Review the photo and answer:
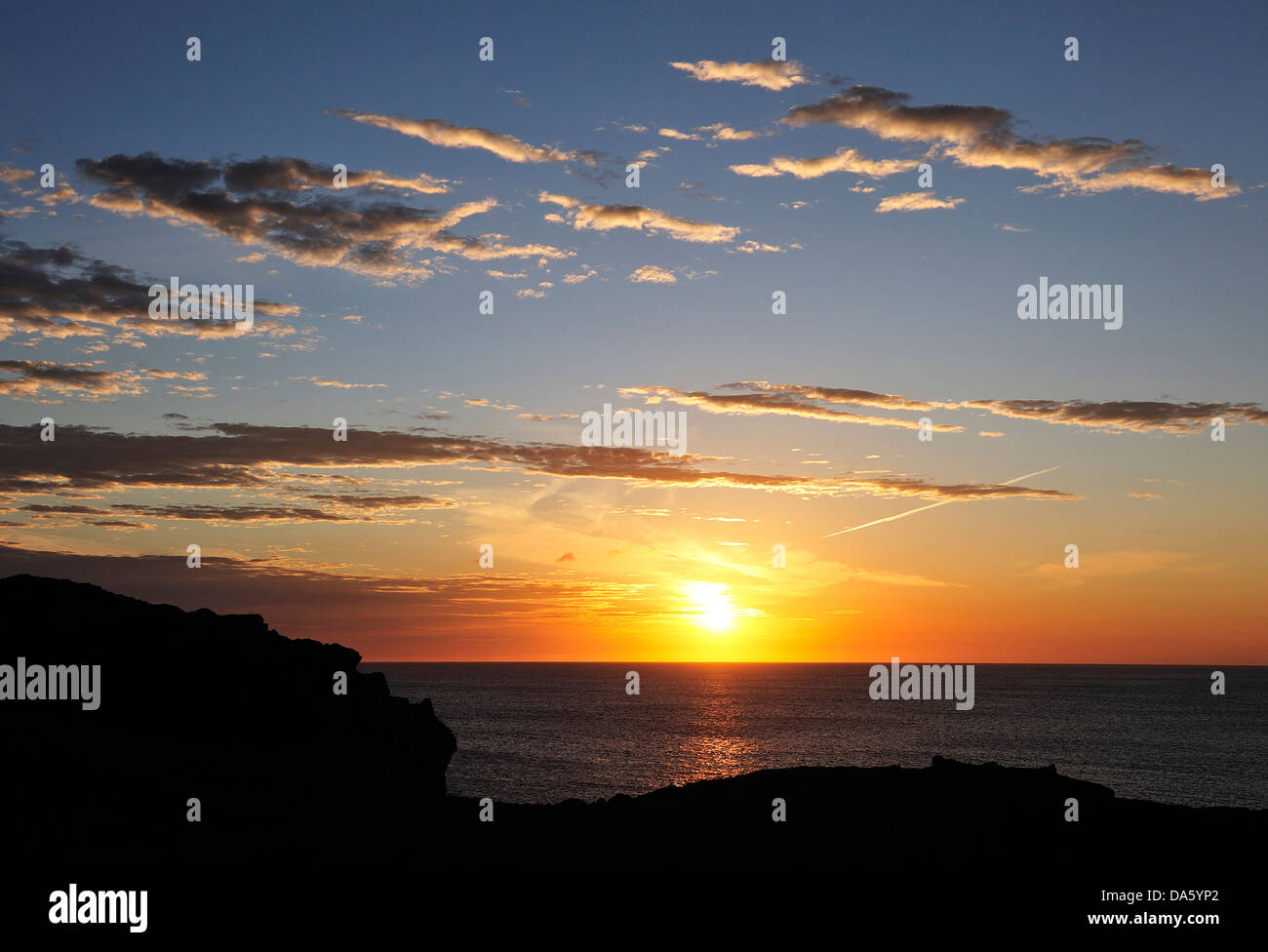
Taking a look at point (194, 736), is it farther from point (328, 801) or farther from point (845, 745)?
point (845, 745)

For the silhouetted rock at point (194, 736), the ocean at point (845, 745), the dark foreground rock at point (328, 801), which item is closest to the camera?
the dark foreground rock at point (328, 801)

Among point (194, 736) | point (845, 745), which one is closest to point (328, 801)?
point (194, 736)

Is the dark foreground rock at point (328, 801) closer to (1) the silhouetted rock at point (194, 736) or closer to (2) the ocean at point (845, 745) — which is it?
(1) the silhouetted rock at point (194, 736)

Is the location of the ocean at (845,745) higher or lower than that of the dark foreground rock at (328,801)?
lower

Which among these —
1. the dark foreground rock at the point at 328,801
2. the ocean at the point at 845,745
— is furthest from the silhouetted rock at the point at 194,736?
the ocean at the point at 845,745

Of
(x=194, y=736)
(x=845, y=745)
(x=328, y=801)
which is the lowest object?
(x=845, y=745)

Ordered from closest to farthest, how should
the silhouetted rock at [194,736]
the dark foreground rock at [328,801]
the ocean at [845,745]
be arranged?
the dark foreground rock at [328,801]
the silhouetted rock at [194,736]
the ocean at [845,745]

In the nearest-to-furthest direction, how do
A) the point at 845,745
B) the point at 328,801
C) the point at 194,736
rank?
the point at 328,801, the point at 194,736, the point at 845,745

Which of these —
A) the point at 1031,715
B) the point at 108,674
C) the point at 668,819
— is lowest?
the point at 1031,715
